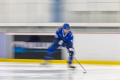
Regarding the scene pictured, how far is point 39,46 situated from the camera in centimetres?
624

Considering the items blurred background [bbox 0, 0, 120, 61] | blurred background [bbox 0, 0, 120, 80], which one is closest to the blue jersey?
blurred background [bbox 0, 0, 120, 80]

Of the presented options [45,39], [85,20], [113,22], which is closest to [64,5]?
[85,20]

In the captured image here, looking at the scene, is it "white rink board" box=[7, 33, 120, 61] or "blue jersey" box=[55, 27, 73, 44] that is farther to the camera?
"white rink board" box=[7, 33, 120, 61]

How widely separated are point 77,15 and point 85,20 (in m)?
0.37

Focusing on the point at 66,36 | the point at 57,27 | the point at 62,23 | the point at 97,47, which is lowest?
the point at 97,47

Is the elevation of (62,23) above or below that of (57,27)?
above

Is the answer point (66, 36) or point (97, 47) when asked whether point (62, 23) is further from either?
point (66, 36)

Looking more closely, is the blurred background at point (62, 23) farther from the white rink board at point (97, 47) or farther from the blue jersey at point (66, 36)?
the blue jersey at point (66, 36)

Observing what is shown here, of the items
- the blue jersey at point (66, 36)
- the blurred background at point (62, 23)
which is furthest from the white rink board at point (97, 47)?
the blue jersey at point (66, 36)

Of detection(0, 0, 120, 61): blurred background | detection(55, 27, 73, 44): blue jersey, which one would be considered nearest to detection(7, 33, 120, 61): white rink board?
detection(0, 0, 120, 61): blurred background

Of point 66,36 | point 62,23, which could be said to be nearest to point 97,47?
point 62,23

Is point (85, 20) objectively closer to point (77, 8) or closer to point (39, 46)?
point (77, 8)

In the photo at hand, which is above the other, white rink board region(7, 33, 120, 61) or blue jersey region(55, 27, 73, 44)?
blue jersey region(55, 27, 73, 44)

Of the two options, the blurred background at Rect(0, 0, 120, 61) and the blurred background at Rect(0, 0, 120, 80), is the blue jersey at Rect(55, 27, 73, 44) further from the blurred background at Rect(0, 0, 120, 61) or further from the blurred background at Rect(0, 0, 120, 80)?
the blurred background at Rect(0, 0, 120, 61)
